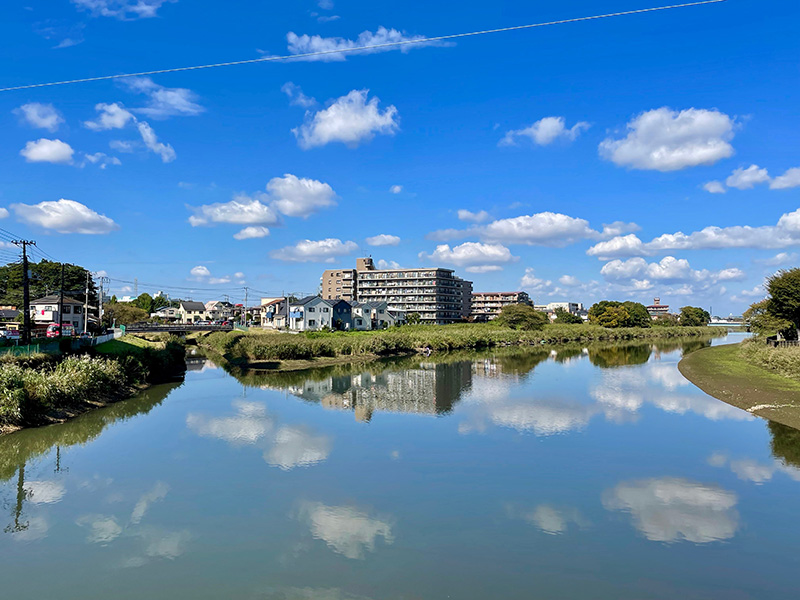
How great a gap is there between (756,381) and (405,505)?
103 ft

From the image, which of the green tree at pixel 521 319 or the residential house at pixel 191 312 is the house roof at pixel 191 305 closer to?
the residential house at pixel 191 312

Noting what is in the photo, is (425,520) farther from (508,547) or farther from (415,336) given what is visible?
(415,336)

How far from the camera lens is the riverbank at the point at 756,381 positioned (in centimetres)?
2711

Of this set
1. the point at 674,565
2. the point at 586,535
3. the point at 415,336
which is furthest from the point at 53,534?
the point at 415,336

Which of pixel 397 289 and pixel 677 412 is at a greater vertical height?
pixel 397 289

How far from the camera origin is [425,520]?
1448 cm

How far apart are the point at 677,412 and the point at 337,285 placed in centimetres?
11384

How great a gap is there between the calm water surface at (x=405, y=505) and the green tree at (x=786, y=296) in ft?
94.6

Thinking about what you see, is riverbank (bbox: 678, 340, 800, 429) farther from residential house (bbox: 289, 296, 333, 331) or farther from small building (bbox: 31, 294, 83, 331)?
small building (bbox: 31, 294, 83, 331)

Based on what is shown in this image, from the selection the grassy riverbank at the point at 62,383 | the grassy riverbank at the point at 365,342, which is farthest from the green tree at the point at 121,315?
the grassy riverbank at the point at 62,383

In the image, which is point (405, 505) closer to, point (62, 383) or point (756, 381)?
point (62, 383)

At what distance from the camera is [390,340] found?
226 ft

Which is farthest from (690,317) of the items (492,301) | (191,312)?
(191,312)

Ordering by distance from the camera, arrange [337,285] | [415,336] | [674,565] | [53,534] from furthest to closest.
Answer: [337,285]
[415,336]
[53,534]
[674,565]
